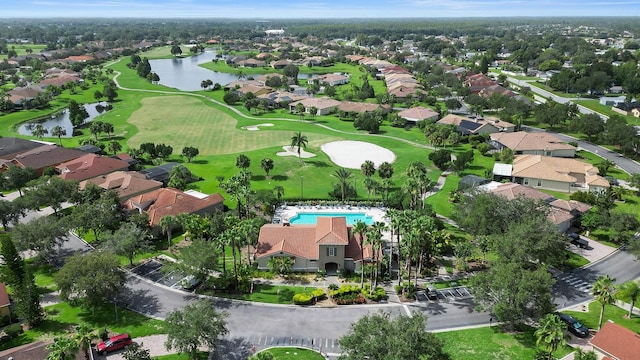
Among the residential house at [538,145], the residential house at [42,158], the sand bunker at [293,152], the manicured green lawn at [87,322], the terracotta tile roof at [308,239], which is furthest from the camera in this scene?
the sand bunker at [293,152]

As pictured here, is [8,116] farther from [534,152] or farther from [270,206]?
[534,152]

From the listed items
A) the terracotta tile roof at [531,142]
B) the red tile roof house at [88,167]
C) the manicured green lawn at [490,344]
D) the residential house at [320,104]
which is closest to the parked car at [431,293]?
the manicured green lawn at [490,344]

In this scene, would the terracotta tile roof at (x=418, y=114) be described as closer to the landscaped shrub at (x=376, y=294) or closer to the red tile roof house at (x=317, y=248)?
the red tile roof house at (x=317, y=248)

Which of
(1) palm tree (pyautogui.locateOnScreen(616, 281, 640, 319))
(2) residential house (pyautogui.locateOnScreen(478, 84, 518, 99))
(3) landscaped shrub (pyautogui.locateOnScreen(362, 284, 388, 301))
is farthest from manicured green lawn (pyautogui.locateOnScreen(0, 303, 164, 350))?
(2) residential house (pyautogui.locateOnScreen(478, 84, 518, 99))

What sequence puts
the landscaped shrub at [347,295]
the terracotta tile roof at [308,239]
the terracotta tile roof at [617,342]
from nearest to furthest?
the terracotta tile roof at [617,342] < the landscaped shrub at [347,295] < the terracotta tile roof at [308,239]

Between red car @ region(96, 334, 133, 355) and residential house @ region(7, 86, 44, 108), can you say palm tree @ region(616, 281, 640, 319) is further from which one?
residential house @ region(7, 86, 44, 108)

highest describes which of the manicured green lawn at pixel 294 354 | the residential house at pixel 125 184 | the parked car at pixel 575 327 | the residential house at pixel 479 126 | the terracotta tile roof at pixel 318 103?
the terracotta tile roof at pixel 318 103

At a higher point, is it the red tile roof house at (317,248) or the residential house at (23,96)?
the residential house at (23,96)

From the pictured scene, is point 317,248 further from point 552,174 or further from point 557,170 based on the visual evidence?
point 557,170
